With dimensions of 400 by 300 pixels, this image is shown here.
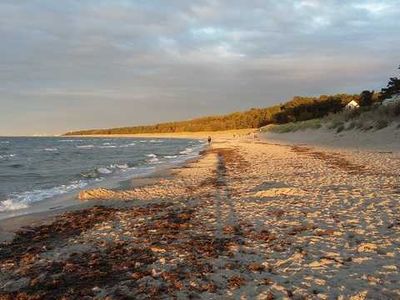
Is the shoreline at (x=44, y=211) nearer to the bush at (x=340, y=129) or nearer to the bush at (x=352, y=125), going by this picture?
the bush at (x=352, y=125)

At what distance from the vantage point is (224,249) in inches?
276

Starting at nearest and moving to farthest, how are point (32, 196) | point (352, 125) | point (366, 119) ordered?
point (32, 196) < point (366, 119) < point (352, 125)

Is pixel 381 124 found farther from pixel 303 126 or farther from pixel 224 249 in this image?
pixel 303 126

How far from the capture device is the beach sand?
5.40 metres

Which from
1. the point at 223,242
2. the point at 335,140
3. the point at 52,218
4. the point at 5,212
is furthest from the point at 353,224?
the point at 335,140

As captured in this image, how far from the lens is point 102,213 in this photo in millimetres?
11414

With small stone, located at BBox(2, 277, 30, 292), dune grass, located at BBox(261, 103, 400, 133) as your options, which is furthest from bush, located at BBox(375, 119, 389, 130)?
small stone, located at BBox(2, 277, 30, 292)

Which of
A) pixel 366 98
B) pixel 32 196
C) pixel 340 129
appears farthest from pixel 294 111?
pixel 32 196

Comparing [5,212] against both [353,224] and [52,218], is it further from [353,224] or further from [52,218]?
[353,224]

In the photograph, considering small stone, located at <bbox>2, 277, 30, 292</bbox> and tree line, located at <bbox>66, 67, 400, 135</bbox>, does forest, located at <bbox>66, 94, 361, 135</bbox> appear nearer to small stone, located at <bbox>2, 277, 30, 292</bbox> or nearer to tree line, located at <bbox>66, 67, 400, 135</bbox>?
tree line, located at <bbox>66, 67, 400, 135</bbox>

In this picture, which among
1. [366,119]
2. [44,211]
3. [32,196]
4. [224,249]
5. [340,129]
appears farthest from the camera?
[340,129]

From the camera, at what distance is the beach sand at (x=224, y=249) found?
540 centimetres

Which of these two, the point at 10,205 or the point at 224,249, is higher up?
the point at 224,249

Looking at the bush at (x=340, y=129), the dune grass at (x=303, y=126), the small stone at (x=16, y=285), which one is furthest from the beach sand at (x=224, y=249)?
the dune grass at (x=303, y=126)
